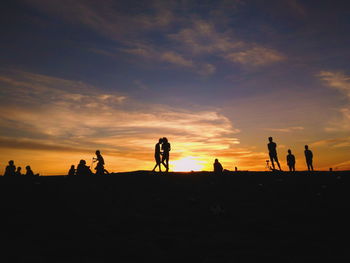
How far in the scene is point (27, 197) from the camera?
542 inches

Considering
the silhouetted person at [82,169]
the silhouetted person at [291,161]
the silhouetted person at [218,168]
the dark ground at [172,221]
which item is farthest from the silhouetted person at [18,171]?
the silhouetted person at [291,161]

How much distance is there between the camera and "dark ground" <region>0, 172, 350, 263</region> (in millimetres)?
7984

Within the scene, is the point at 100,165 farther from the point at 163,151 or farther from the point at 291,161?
the point at 291,161

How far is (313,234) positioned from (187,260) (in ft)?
15.9

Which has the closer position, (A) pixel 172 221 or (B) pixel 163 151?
(A) pixel 172 221

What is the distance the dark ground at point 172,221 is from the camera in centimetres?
798

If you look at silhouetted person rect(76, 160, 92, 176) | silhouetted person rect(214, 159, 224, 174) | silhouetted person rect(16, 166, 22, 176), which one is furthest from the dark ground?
silhouetted person rect(16, 166, 22, 176)

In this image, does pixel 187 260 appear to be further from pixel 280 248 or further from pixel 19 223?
pixel 19 223

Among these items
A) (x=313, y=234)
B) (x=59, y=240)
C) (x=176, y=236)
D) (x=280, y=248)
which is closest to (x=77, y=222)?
(x=59, y=240)

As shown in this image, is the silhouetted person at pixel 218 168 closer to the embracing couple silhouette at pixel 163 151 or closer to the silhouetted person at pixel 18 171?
A: the embracing couple silhouette at pixel 163 151

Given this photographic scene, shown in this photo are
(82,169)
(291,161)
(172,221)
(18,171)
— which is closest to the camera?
(172,221)

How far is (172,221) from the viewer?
10.9m

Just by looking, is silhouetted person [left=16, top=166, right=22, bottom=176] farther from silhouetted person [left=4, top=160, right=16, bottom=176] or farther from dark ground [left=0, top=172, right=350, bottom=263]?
dark ground [left=0, top=172, right=350, bottom=263]

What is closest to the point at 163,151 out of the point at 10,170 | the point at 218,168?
the point at 218,168
